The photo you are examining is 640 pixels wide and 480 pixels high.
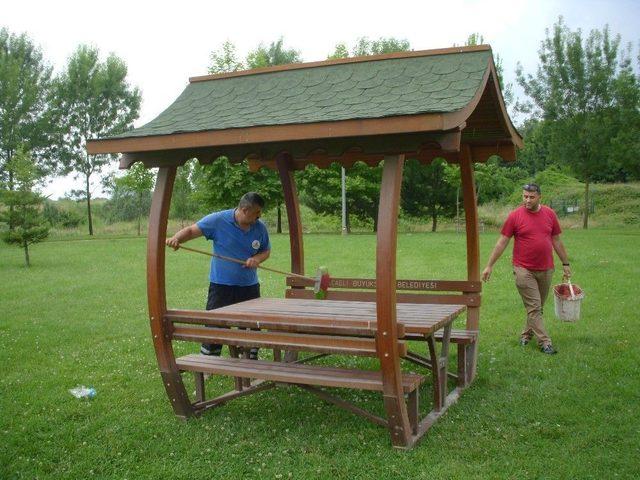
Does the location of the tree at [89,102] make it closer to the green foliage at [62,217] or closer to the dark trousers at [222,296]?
the green foliage at [62,217]

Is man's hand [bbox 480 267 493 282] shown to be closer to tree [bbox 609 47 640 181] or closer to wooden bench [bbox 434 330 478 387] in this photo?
wooden bench [bbox 434 330 478 387]

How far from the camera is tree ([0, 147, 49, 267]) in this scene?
20094mm

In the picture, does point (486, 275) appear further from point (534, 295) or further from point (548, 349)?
point (548, 349)

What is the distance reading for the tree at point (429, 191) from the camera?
127 ft

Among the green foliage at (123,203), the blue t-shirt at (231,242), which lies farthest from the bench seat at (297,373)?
the green foliage at (123,203)

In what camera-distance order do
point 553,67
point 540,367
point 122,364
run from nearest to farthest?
point 540,367, point 122,364, point 553,67

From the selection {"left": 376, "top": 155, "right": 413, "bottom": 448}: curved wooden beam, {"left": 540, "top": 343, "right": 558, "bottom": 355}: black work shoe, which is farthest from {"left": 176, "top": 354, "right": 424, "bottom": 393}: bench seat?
{"left": 540, "top": 343, "right": 558, "bottom": 355}: black work shoe

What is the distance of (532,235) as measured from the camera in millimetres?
7812

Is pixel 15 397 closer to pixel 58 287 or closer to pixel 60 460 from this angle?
pixel 60 460

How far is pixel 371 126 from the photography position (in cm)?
450

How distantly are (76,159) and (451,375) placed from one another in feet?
148

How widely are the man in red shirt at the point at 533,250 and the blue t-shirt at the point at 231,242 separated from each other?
9.09ft

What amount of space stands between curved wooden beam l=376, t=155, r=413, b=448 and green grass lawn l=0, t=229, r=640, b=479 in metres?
0.60

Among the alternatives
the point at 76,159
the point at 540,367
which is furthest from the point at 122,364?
the point at 76,159
